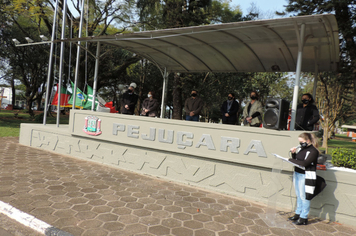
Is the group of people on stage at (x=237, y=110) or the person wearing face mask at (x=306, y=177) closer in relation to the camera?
the person wearing face mask at (x=306, y=177)

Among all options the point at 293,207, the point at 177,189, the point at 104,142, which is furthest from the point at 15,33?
the point at 293,207

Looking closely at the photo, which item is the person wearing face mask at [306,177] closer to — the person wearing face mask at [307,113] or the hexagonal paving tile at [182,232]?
the person wearing face mask at [307,113]

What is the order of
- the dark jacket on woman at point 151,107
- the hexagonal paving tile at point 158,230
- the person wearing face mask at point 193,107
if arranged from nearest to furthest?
the hexagonal paving tile at point 158,230 → the person wearing face mask at point 193,107 → the dark jacket on woman at point 151,107

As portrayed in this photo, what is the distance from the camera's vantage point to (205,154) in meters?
5.64

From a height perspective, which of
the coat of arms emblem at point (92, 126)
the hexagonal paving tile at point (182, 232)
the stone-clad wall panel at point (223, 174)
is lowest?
the hexagonal paving tile at point (182, 232)

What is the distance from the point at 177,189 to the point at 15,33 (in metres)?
20.8

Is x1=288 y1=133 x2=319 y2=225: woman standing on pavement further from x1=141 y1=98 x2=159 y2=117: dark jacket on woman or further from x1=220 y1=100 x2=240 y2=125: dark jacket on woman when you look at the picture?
x1=141 y1=98 x2=159 y2=117: dark jacket on woman

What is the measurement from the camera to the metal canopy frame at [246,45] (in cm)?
507

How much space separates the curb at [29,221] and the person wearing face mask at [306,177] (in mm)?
3440

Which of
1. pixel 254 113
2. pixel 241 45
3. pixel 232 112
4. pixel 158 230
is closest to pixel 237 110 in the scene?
pixel 232 112

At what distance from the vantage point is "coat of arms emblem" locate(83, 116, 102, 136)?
7363mm

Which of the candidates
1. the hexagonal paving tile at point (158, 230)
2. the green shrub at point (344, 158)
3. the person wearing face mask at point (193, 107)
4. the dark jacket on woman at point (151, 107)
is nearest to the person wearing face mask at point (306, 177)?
the green shrub at point (344, 158)

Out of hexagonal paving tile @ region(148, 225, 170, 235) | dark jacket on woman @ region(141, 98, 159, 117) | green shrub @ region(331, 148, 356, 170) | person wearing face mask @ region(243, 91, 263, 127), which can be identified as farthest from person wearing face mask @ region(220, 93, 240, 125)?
hexagonal paving tile @ region(148, 225, 170, 235)

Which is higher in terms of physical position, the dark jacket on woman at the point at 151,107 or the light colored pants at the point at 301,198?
the dark jacket on woman at the point at 151,107
